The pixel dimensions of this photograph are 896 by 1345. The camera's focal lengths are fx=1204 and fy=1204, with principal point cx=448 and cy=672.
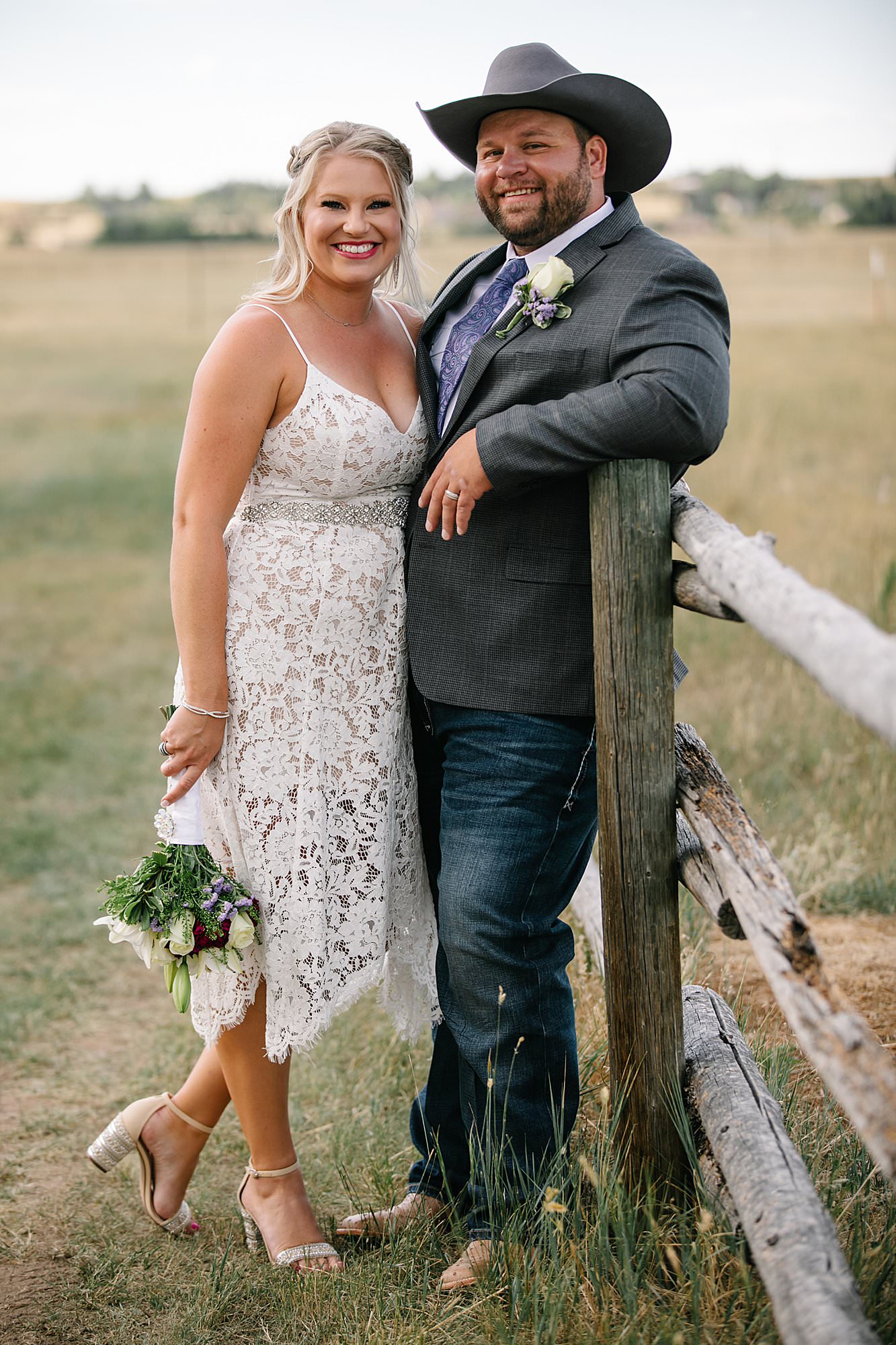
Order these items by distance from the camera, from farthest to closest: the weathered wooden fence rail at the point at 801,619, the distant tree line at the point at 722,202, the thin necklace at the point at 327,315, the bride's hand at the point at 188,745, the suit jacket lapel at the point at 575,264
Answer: the distant tree line at the point at 722,202 → the thin necklace at the point at 327,315 → the bride's hand at the point at 188,745 → the suit jacket lapel at the point at 575,264 → the weathered wooden fence rail at the point at 801,619

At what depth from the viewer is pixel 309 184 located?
289cm

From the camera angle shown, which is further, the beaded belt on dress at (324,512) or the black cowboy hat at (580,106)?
the beaded belt on dress at (324,512)

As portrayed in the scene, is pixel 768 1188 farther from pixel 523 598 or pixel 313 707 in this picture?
pixel 313 707

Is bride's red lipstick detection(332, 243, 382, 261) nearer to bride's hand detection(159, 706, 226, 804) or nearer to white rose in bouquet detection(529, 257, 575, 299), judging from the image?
white rose in bouquet detection(529, 257, 575, 299)

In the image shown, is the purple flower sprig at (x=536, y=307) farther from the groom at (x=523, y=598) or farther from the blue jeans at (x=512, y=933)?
the blue jeans at (x=512, y=933)

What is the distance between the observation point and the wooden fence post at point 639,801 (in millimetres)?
2357

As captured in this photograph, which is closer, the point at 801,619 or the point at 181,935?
the point at 801,619

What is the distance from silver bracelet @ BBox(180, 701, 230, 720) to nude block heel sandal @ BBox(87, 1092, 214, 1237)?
1164mm

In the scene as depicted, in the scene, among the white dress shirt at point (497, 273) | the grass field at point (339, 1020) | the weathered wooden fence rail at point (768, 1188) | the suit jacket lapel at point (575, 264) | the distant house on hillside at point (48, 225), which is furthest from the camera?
the distant house on hillside at point (48, 225)

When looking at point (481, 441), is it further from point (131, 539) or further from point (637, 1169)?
point (131, 539)

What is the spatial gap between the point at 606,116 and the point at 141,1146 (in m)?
2.86

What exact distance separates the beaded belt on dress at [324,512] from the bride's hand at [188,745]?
501 mm

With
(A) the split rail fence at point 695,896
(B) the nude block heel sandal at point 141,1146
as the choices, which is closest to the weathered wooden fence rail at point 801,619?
(A) the split rail fence at point 695,896

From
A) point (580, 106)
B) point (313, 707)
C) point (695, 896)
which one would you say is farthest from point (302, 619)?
point (580, 106)
